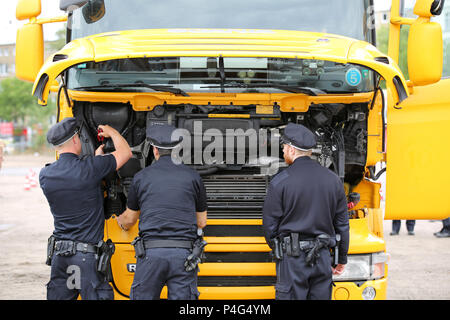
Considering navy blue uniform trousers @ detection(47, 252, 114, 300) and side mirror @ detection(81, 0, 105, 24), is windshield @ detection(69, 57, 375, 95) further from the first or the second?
navy blue uniform trousers @ detection(47, 252, 114, 300)

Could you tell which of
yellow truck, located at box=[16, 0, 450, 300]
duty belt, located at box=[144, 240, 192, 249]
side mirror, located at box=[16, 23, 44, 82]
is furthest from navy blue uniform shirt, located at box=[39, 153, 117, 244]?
side mirror, located at box=[16, 23, 44, 82]

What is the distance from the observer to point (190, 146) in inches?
189

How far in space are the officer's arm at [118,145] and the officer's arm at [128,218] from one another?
1.17 feet

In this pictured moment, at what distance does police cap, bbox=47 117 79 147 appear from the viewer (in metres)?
4.27

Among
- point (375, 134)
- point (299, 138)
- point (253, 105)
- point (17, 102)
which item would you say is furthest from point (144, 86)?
point (17, 102)

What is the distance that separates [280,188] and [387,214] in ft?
4.38

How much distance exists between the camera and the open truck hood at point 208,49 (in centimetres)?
402

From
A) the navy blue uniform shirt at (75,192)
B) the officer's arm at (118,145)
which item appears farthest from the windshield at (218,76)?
the navy blue uniform shirt at (75,192)

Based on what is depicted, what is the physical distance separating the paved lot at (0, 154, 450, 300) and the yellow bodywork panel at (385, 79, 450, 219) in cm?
167

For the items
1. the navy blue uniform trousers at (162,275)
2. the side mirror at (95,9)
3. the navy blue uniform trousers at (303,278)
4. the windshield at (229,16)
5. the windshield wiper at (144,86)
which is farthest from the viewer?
the side mirror at (95,9)

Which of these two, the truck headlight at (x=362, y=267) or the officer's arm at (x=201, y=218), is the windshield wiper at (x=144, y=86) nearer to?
the officer's arm at (x=201, y=218)

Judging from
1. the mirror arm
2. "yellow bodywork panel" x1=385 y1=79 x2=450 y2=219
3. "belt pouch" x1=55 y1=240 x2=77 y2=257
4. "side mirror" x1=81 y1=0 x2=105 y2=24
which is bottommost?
"belt pouch" x1=55 y1=240 x2=77 y2=257
